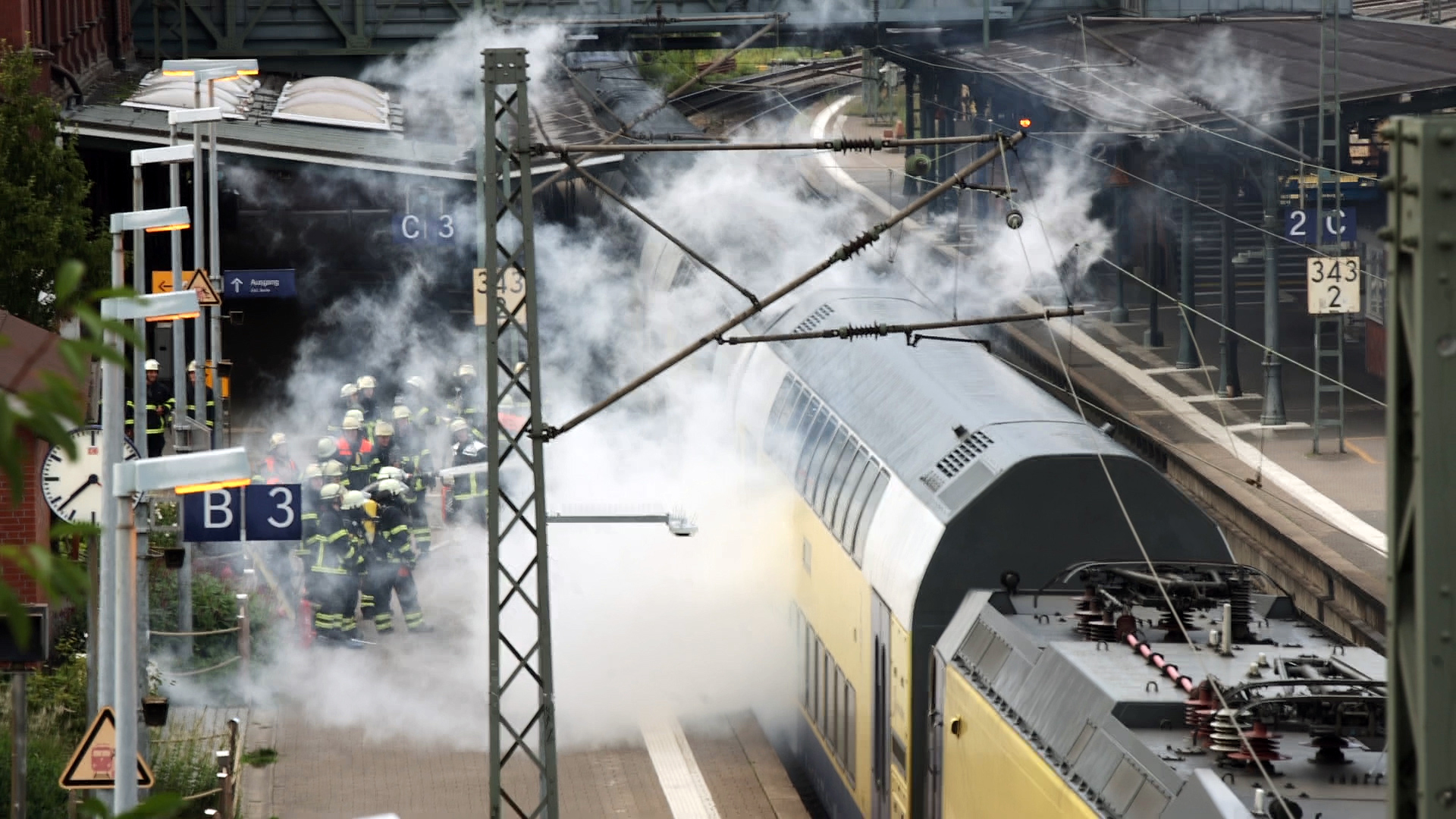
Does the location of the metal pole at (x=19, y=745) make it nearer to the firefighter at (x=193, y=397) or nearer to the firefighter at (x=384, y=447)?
the firefighter at (x=384, y=447)

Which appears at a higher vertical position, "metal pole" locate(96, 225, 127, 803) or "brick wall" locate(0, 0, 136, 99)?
"brick wall" locate(0, 0, 136, 99)

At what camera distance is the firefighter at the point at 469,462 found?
2108 cm

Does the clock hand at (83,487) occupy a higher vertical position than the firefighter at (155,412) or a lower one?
higher

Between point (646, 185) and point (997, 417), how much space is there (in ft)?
36.1

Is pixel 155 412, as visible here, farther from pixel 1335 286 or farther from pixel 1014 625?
pixel 1014 625

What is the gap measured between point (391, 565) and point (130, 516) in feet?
29.5

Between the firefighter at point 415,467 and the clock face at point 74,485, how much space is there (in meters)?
4.39

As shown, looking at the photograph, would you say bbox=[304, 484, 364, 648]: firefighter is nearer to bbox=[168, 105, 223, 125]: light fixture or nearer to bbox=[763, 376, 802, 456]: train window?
bbox=[168, 105, 223, 125]: light fixture

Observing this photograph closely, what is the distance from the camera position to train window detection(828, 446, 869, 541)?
12945 mm

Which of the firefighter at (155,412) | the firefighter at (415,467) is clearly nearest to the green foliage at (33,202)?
the firefighter at (155,412)

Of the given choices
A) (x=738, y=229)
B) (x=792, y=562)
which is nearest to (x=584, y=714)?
(x=792, y=562)

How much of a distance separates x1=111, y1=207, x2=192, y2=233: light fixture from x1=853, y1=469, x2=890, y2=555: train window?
4223 mm

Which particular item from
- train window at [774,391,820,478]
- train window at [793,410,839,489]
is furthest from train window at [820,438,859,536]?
train window at [774,391,820,478]

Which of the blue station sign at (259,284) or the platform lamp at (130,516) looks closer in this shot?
the platform lamp at (130,516)
